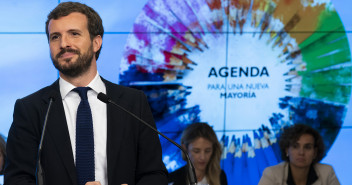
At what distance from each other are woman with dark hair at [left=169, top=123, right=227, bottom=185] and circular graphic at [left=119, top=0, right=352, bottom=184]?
52 cm

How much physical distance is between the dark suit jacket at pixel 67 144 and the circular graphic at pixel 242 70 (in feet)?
7.07

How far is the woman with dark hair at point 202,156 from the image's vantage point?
3.51 metres

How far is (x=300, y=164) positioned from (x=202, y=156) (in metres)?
0.65

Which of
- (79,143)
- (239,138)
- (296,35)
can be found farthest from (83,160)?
(296,35)

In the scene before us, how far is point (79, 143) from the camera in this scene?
1.78 meters

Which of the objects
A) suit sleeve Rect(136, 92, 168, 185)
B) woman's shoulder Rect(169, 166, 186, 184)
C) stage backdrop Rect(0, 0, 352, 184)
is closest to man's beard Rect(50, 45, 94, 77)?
suit sleeve Rect(136, 92, 168, 185)

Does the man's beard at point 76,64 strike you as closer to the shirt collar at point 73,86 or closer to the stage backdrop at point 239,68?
the shirt collar at point 73,86

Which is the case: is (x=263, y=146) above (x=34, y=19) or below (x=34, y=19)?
below

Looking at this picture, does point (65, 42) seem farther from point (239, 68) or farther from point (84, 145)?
point (239, 68)

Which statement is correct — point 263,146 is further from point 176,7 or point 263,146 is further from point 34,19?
point 34,19

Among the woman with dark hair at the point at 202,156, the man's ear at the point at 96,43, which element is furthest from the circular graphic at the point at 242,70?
the man's ear at the point at 96,43

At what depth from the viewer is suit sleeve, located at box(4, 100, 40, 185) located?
1735 millimetres

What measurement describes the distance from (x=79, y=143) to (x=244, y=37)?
2674 millimetres

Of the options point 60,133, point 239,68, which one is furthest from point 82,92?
point 239,68
